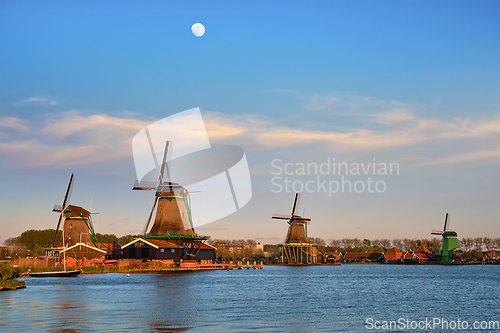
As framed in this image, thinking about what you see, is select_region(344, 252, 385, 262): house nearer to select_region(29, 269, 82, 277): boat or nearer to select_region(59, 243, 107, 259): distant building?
select_region(59, 243, 107, 259): distant building

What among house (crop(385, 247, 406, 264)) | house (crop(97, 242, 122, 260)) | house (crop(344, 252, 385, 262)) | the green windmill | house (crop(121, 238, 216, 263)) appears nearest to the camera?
house (crop(121, 238, 216, 263))

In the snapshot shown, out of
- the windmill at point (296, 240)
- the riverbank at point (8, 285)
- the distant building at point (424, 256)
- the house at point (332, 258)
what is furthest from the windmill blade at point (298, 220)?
the riverbank at point (8, 285)

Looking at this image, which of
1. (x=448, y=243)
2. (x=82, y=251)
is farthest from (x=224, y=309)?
(x=448, y=243)

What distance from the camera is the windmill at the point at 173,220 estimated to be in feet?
229

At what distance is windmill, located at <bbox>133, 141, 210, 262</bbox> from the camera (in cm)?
6981

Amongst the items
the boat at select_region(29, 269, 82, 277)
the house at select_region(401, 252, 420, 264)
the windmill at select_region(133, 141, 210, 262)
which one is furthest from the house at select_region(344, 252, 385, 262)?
the boat at select_region(29, 269, 82, 277)

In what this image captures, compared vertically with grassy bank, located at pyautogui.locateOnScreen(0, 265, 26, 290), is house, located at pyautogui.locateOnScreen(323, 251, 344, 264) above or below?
below

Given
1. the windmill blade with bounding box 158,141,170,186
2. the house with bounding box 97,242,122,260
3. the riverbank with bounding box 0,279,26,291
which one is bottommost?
the riverbank with bounding box 0,279,26,291

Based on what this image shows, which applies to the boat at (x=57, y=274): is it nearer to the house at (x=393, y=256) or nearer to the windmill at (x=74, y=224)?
the windmill at (x=74, y=224)

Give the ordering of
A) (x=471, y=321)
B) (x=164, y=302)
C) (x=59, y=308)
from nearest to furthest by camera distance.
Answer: (x=471, y=321) → (x=59, y=308) → (x=164, y=302)

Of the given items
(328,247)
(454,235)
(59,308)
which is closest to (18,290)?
(59,308)

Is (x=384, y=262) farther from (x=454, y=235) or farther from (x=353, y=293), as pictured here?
(x=353, y=293)

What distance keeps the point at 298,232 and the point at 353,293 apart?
6785 centimetres

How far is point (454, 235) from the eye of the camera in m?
130
